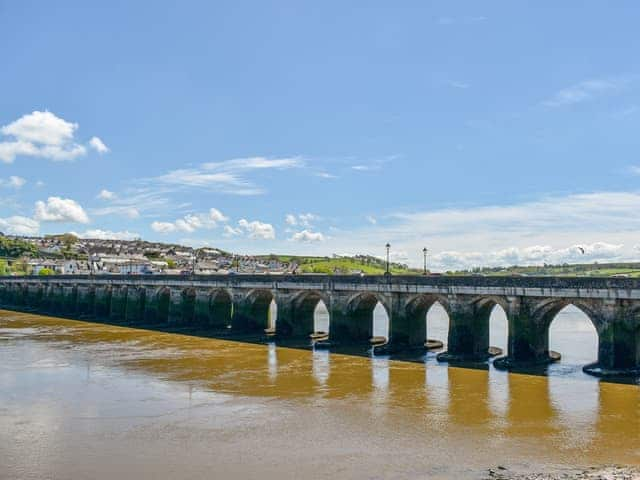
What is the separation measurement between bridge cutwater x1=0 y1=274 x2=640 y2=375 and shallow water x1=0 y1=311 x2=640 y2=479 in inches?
71.9

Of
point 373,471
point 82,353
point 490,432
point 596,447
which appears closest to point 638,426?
point 596,447

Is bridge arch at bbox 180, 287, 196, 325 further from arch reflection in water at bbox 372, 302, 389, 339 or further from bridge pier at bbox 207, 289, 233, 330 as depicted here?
arch reflection in water at bbox 372, 302, 389, 339

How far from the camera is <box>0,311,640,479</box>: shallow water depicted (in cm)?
1496

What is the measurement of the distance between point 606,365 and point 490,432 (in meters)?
9.62

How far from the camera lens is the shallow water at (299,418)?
49.1 feet

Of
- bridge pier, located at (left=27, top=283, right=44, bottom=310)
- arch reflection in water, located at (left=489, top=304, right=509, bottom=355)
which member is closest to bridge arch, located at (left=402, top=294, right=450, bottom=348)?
arch reflection in water, located at (left=489, top=304, right=509, bottom=355)

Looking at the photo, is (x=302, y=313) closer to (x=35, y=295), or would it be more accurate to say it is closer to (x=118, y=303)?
(x=118, y=303)

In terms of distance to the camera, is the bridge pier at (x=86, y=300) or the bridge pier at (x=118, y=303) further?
the bridge pier at (x=86, y=300)

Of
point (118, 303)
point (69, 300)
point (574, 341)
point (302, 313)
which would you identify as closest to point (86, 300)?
point (69, 300)

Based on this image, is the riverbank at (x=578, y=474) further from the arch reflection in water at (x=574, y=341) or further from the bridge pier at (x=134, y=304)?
the bridge pier at (x=134, y=304)

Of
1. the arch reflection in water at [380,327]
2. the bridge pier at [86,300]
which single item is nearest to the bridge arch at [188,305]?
the arch reflection in water at [380,327]

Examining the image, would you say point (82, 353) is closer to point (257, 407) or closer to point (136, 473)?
point (257, 407)

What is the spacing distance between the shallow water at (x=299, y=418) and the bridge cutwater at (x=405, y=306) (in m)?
1.83

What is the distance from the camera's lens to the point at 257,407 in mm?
21047
